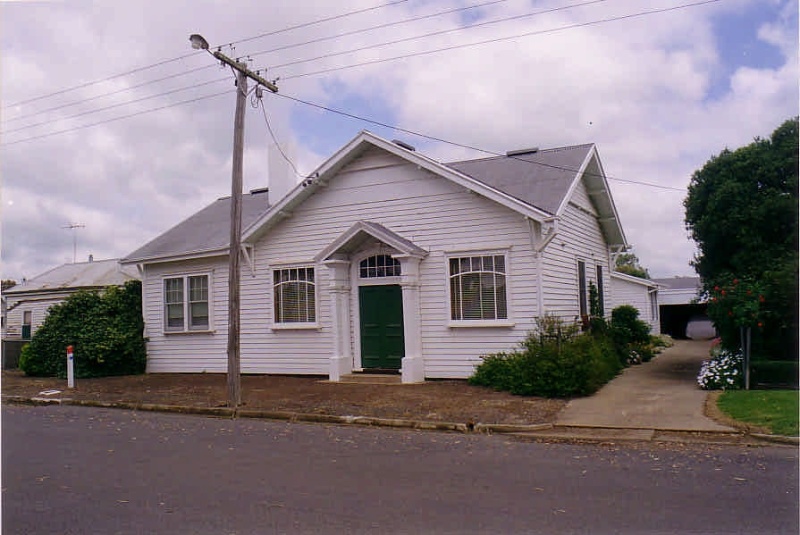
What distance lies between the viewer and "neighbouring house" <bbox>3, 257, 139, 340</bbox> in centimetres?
3362

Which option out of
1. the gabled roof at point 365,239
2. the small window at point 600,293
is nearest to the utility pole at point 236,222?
the gabled roof at point 365,239

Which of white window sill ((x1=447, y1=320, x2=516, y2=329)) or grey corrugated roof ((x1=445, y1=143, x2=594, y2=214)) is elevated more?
grey corrugated roof ((x1=445, y1=143, x2=594, y2=214))

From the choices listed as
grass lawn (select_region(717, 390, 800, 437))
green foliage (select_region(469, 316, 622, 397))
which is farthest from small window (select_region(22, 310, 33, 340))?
grass lawn (select_region(717, 390, 800, 437))

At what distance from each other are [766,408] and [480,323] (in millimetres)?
5969

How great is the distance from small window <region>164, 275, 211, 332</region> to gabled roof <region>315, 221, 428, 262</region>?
473 cm

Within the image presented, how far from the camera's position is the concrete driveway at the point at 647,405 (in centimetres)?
1052

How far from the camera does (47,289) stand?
34.4 meters

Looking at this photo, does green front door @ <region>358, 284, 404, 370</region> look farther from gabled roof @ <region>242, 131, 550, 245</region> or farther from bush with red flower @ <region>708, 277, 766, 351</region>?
bush with red flower @ <region>708, 277, 766, 351</region>

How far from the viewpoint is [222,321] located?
62.5ft

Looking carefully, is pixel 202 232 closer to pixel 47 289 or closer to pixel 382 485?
pixel 382 485

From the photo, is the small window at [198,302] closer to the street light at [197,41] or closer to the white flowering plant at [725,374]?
the street light at [197,41]

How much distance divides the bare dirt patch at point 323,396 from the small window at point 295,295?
59.3 inches

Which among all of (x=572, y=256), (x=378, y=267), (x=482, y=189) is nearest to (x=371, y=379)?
(x=378, y=267)

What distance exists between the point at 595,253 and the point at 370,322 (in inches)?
281
